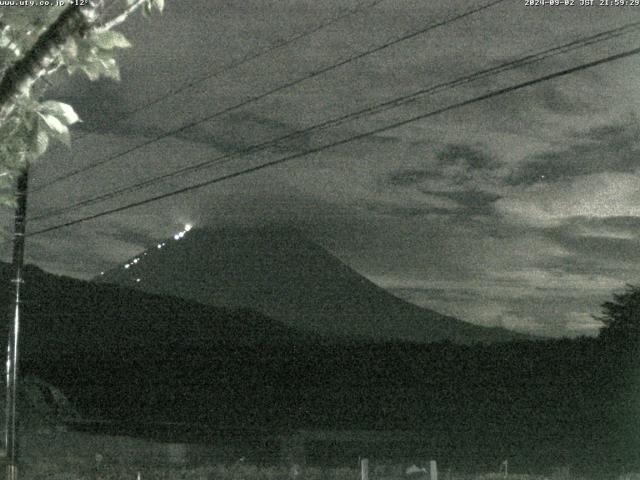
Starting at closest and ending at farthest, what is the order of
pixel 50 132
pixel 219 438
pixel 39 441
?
pixel 50 132 < pixel 39 441 < pixel 219 438

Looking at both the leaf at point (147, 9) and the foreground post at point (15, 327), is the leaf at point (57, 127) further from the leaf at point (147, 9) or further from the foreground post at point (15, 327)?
the foreground post at point (15, 327)

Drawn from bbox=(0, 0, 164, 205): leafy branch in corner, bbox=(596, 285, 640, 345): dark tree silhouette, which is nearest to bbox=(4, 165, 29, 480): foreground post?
bbox=(0, 0, 164, 205): leafy branch in corner

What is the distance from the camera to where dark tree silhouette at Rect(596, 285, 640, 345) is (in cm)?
6262

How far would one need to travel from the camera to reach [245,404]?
60438 mm

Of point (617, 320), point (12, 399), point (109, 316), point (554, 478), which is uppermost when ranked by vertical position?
point (109, 316)

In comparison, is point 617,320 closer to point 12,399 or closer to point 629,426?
point 629,426

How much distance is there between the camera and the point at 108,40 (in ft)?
17.2

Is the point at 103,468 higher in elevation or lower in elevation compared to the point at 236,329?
lower

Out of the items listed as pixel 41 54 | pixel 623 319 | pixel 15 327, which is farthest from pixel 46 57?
pixel 623 319

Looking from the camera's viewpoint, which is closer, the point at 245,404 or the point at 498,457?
the point at 498,457

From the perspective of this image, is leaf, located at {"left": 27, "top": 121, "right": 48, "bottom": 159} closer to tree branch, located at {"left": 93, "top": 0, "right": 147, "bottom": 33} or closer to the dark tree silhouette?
tree branch, located at {"left": 93, "top": 0, "right": 147, "bottom": 33}

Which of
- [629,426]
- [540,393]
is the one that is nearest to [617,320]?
[540,393]

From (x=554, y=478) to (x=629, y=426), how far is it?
29141mm

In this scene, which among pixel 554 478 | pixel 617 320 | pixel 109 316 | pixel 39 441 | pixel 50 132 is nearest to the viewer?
pixel 50 132
